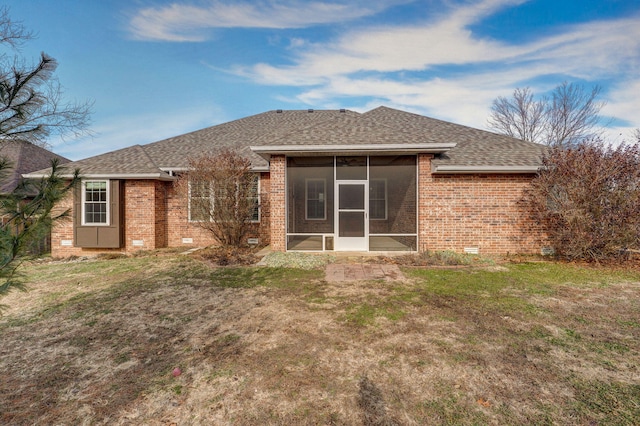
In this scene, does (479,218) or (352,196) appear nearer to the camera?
(479,218)

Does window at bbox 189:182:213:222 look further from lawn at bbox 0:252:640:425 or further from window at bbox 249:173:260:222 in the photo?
lawn at bbox 0:252:640:425

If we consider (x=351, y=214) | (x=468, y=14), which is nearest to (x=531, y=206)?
(x=351, y=214)

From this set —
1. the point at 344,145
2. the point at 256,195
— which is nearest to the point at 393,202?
the point at 344,145

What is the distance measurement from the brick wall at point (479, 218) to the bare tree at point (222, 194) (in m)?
5.78

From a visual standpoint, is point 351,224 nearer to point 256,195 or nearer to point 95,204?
point 256,195

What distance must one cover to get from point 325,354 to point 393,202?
7.37 meters

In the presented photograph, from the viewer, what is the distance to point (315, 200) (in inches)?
425

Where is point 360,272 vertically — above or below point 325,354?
above

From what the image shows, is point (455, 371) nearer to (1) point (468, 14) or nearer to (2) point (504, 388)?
(2) point (504, 388)

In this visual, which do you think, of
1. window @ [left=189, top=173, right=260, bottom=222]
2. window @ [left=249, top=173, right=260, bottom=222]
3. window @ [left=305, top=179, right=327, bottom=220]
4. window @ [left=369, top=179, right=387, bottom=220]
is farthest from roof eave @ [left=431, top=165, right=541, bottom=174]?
window @ [left=189, top=173, right=260, bottom=222]

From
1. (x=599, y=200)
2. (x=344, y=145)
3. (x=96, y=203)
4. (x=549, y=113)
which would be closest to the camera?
(x=599, y=200)

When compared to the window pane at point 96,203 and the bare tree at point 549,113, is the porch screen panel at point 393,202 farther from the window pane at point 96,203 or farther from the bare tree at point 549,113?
the bare tree at point 549,113

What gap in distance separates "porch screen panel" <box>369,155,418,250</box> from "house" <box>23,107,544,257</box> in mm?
35

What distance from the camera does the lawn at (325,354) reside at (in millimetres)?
2357
